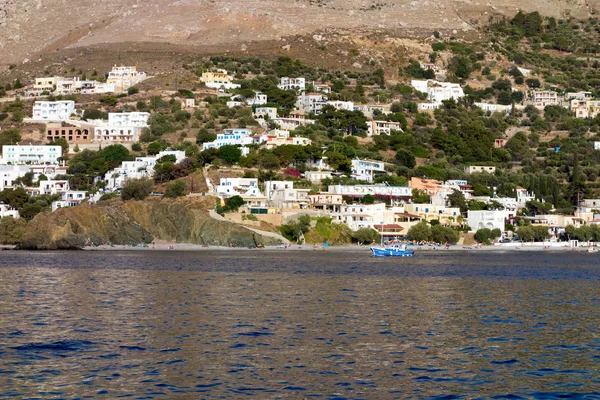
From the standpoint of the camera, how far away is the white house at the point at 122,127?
404 ft

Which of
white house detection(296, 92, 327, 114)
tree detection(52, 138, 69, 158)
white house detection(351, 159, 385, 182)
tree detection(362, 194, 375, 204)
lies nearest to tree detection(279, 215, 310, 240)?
tree detection(362, 194, 375, 204)

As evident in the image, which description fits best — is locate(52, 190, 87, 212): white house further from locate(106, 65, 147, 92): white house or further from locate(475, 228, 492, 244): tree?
locate(106, 65, 147, 92): white house

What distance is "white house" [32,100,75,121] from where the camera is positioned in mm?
130625

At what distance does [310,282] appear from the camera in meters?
49.8

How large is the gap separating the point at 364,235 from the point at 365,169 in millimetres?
18395

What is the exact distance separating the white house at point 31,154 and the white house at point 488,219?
157ft

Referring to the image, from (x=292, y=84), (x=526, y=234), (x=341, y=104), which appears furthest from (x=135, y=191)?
(x=292, y=84)

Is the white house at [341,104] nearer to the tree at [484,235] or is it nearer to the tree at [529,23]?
the tree at [484,235]

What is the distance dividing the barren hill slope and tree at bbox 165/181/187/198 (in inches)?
3216

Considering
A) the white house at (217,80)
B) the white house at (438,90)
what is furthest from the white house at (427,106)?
the white house at (217,80)

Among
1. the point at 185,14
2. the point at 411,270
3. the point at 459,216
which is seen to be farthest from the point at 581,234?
the point at 185,14

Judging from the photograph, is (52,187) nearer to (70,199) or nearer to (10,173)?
(70,199)

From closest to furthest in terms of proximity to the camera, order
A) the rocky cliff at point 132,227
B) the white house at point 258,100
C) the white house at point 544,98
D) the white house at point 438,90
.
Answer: the rocky cliff at point 132,227 → the white house at point 258,100 → the white house at point 438,90 → the white house at point 544,98

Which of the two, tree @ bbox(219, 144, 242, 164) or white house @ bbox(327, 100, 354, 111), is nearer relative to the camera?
tree @ bbox(219, 144, 242, 164)
